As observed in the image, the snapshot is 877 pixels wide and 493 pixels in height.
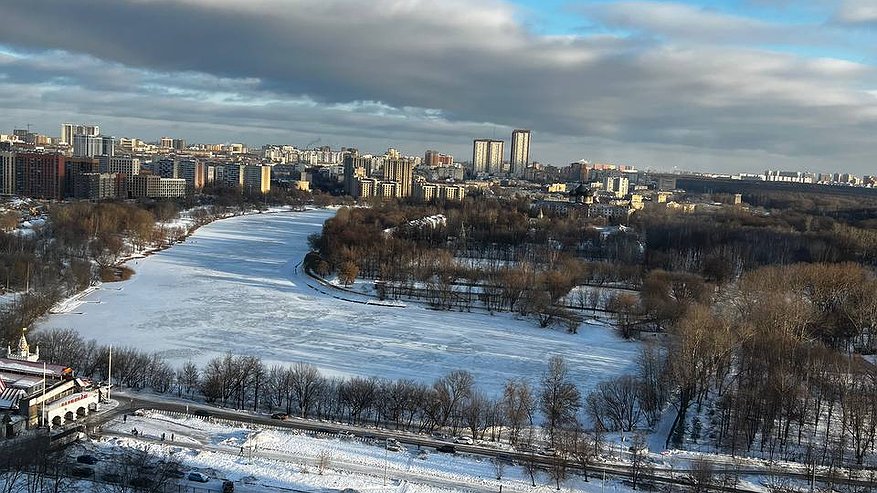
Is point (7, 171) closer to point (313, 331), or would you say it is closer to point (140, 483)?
point (313, 331)

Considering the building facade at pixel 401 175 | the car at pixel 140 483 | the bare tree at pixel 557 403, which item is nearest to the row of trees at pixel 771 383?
the bare tree at pixel 557 403

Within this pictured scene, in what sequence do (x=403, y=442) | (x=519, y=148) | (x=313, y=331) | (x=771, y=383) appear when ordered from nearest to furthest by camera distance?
(x=403, y=442)
(x=771, y=383)
(x=313, y=331)
(x=519, y=148)

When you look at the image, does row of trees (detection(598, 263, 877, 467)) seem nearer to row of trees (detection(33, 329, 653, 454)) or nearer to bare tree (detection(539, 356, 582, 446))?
row of trees (detection(33, 329, 653, 454))

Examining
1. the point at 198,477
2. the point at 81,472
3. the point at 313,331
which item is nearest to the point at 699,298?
the point at 313,331

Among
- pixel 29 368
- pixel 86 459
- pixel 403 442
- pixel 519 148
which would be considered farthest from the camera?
pixel 519 148

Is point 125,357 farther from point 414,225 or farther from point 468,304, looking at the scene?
point 414,225
